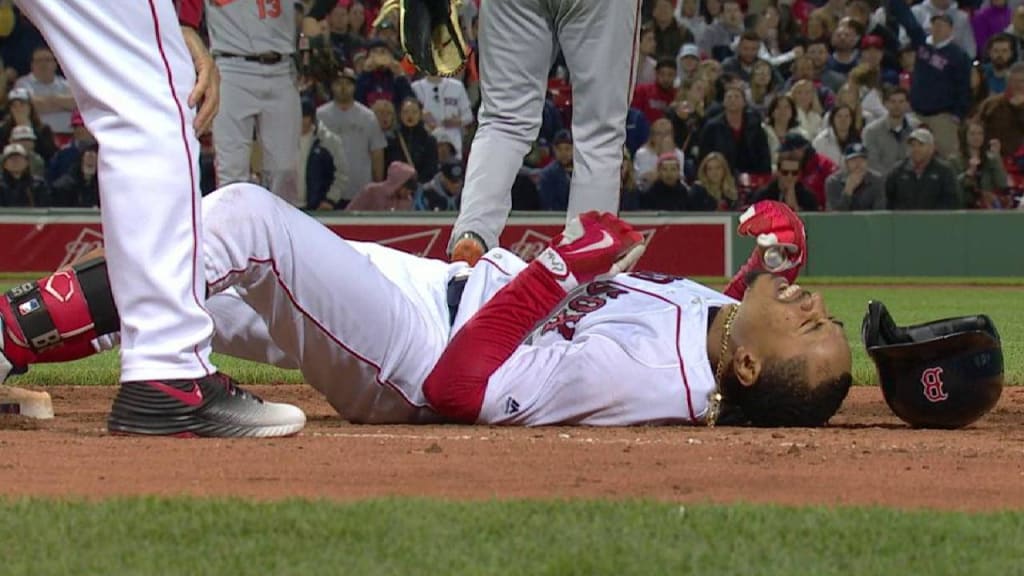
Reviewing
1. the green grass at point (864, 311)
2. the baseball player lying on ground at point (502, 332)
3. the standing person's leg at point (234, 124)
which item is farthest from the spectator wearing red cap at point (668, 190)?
the baseball player lying on ground at point (502, 332)

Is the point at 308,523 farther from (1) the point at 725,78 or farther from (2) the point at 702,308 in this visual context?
(1) the point at 725,78

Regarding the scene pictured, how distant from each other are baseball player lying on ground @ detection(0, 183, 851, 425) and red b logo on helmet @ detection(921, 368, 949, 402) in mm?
305

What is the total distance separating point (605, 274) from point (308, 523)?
1.98 meters

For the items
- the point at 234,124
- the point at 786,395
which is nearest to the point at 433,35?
the point at 786,395

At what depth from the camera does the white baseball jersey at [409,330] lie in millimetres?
4785

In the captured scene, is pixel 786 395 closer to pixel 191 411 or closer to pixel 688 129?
pixel 191 411

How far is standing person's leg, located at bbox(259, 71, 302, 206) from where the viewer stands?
12.6m

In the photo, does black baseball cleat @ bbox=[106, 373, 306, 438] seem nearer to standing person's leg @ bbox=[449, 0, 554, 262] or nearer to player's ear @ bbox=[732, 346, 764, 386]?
player's ear @ bbox=[732, 346, 764, 386]


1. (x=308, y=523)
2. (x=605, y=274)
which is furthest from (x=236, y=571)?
(x=605, y=274)

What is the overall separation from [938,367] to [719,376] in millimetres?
630

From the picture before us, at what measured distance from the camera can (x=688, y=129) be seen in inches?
632

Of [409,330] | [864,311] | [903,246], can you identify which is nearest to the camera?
[409,330]

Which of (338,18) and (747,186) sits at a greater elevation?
(338,18)

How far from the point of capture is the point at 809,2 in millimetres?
18812
